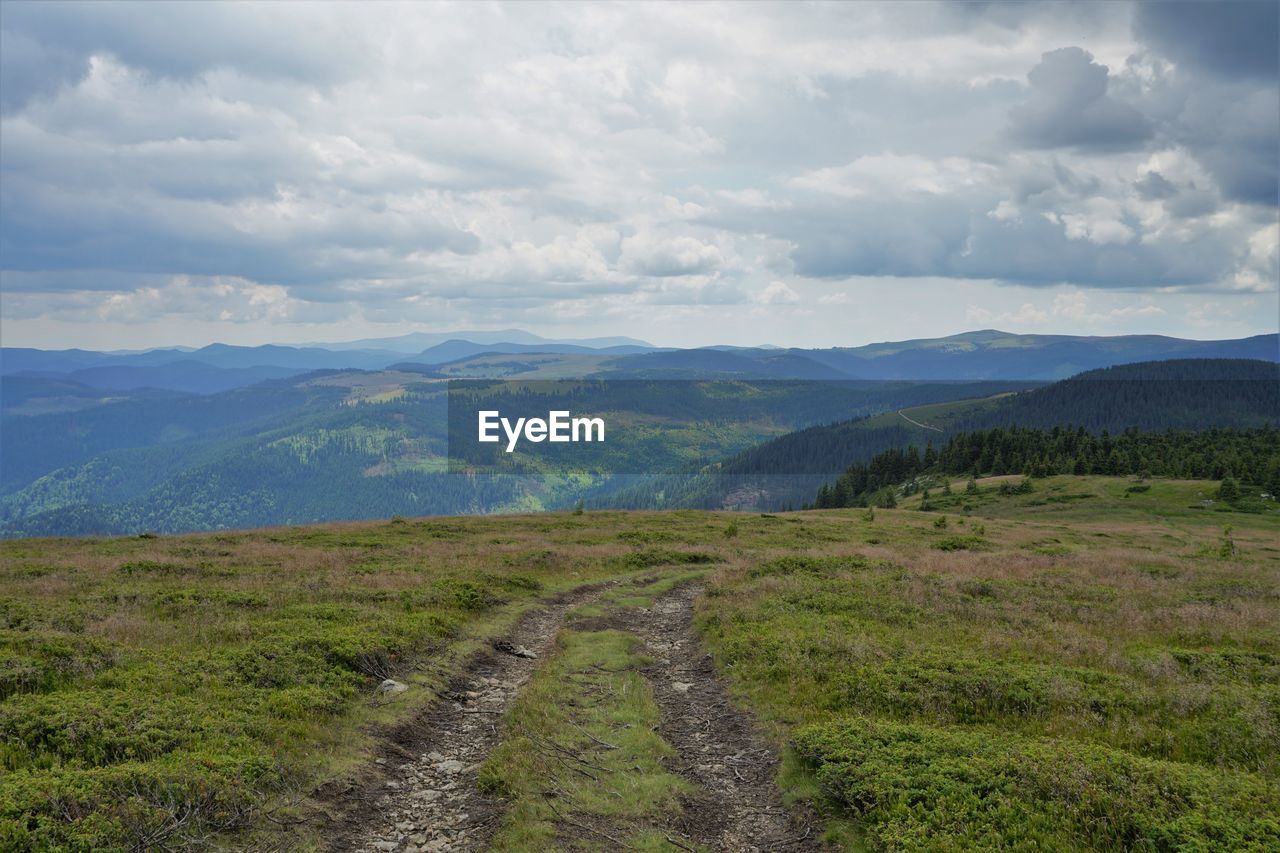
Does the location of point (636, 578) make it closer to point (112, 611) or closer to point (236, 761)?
point (112, 611)

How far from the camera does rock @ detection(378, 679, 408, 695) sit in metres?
16.3

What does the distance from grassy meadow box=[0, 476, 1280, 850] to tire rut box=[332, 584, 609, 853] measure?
57 centimetres

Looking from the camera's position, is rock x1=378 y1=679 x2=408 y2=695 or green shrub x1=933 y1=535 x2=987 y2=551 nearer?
rock x1=378 y1=679 x2=408 y2=695

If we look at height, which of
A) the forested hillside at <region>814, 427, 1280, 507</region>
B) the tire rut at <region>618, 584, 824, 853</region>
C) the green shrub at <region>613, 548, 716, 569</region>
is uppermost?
the tire rut at <region>618, 584, 824, 853</region>

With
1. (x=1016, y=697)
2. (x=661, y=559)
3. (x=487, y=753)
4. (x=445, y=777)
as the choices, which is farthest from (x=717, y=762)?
(x=661, y=559)

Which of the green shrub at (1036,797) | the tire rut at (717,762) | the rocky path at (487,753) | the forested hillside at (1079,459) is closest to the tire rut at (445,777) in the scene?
the rocky path at (487,753)

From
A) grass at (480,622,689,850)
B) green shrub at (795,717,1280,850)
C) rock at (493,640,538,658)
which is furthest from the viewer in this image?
rock at (493,640,538,658)

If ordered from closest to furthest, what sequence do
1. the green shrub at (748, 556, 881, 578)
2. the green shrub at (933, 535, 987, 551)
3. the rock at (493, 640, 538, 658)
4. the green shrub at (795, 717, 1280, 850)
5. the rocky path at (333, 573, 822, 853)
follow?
the green shrub at (795, 717, 1280, 850) → the rocky path at (333, 573, 822, 853) → the rock at (493, 640, 538, 658) → the green shrub at (748, 556, 881, 578) → the green shrub at (933, 535, 987, 551)

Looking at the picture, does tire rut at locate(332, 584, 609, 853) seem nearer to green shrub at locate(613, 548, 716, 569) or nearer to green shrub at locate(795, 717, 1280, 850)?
green shrub at locate(795, 717, 1280, 850)

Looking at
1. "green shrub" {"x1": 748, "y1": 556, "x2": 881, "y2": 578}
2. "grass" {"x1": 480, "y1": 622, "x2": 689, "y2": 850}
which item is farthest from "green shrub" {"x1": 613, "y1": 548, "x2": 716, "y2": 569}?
"grass" {"x1": 480, "y1": 622, "x2": 689, "y2": 850}

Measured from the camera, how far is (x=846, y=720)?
13516 millimetres

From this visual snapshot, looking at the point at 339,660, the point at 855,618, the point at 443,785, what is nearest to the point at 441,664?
the point at 339,660

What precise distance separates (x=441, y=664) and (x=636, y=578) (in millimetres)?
16809

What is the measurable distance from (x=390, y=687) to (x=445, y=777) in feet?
14.7
